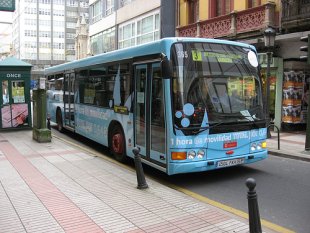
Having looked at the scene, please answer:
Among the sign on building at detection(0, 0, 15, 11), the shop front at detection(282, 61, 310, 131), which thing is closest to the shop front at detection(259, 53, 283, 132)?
the shop front at detection(282, 61, 310, 131)

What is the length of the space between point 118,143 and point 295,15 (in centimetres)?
983

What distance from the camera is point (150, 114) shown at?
7.62 meters

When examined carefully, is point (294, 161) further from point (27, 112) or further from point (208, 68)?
point (27, 112)

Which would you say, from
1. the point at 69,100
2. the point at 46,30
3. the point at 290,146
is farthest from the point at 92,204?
the point at 46,30

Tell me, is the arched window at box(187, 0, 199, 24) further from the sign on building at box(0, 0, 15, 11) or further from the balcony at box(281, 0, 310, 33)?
the sign on building at box(0, 0, 15, 11)

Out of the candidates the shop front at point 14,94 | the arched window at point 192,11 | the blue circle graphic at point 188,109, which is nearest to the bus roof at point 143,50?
the blue circle graphic at point 188,109

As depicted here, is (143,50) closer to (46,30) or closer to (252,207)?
(252,207)

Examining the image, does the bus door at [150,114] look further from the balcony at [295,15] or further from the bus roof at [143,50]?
the balcony at [295,15]

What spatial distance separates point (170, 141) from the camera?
6906 millimetres

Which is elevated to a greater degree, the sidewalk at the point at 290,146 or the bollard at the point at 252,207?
the bollard at the point at 252,207

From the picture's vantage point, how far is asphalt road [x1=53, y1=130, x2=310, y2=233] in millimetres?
5711

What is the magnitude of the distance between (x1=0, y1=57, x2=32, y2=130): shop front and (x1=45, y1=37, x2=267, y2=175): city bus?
6.64 m

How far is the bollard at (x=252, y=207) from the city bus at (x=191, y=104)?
2.73 metres

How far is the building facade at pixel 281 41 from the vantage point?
15.2m
